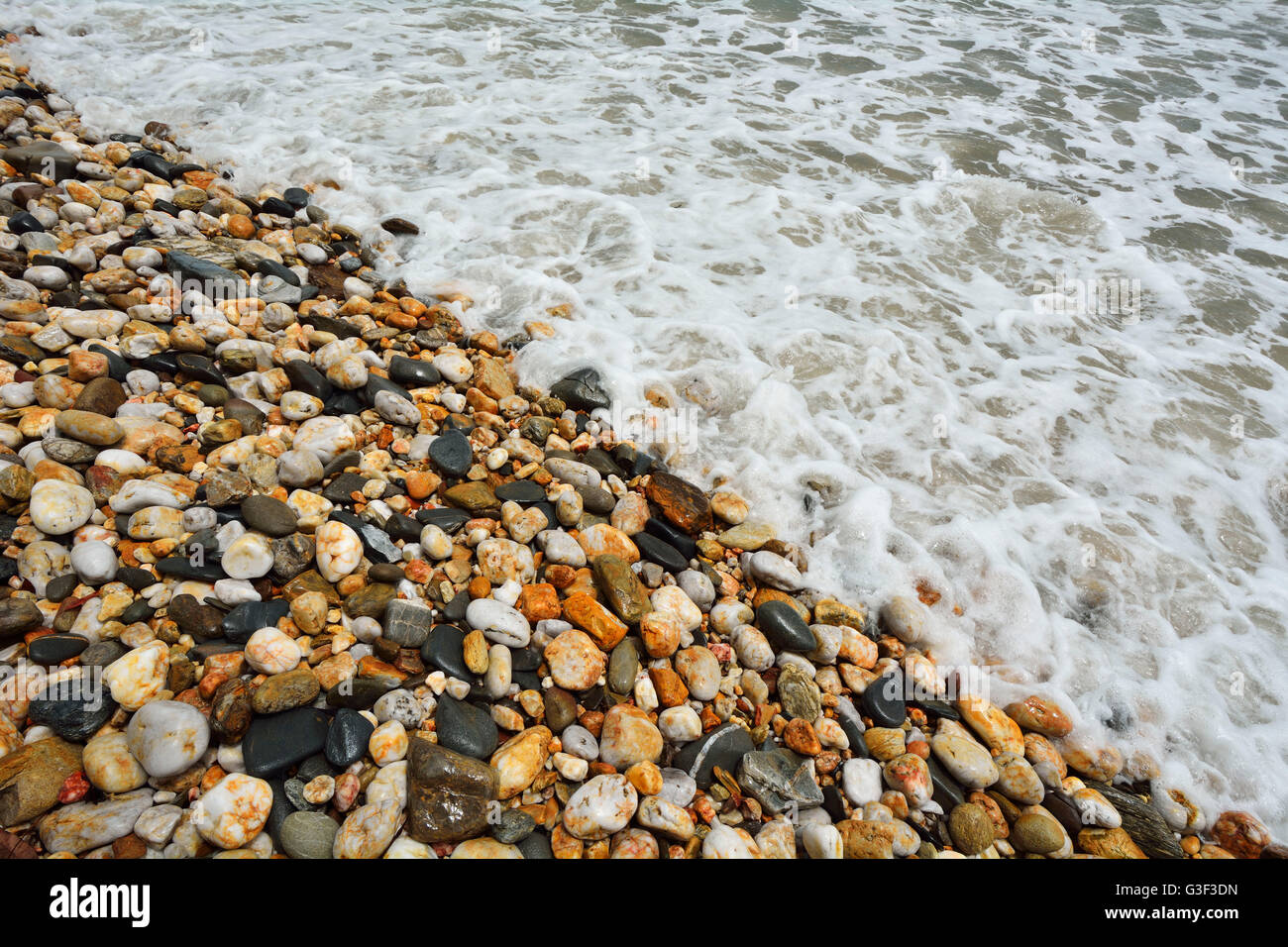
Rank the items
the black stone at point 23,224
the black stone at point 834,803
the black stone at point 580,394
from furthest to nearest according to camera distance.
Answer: the black stone at point 23,224 < the black stone at point 580,394 < the black stone at point 834,803

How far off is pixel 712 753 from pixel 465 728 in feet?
3.24

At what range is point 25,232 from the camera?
3992 mm

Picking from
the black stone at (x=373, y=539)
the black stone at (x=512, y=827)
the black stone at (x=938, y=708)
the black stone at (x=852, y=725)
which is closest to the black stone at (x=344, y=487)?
the black stone at (x=373, y=539)

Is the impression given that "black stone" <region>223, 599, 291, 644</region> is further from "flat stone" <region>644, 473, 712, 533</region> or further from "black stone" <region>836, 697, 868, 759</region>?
"black stone" <region>836, 697, 868, 759</region>

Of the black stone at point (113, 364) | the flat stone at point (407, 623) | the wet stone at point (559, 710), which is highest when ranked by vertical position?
the black stone at point (113, 364)

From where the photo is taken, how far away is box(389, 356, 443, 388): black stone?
3.67m

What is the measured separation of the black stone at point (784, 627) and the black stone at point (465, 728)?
51.7 inches

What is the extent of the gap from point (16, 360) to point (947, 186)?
7809mm

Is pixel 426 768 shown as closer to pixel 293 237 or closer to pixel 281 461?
pixel 281 461

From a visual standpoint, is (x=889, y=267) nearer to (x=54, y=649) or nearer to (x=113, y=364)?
(x=113, y=364)

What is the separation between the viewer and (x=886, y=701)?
2732 millimetres

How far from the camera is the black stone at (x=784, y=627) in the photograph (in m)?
2.81

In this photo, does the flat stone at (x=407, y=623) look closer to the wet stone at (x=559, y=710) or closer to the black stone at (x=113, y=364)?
the wet stone at (x=559, y=710)

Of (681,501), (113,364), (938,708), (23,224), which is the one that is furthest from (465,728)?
(23,224)
